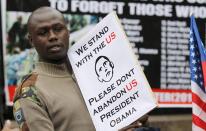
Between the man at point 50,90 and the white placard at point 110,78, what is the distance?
64 mm

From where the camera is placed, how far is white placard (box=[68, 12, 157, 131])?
372 centimetres

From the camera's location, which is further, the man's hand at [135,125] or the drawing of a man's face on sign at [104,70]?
the drawing of a man's face on sign at [104,70]

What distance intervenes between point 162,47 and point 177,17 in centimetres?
36

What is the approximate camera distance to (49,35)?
149 inches

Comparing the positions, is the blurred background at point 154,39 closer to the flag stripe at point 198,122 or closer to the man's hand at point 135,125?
the flag stripe at point 198,122

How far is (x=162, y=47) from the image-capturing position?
685 cm

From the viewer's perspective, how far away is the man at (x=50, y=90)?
365 cm

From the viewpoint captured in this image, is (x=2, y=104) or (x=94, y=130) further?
(x=2, y=104)

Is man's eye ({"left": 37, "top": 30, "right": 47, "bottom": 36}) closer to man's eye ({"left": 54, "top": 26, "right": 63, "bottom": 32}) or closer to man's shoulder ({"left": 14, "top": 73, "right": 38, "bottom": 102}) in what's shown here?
man's eye ({"left": 54, "top": 26, "right": 63, "bottom": 32})

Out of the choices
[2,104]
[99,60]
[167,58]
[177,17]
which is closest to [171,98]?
[167,58]

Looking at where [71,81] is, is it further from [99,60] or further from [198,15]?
[198,15]

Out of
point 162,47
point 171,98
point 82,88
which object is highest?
point 82,88

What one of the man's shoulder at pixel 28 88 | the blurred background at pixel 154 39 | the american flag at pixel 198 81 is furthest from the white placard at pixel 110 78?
the blurred background at pixel 154 39

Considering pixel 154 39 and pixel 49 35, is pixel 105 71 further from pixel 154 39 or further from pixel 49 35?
pixel 154 39
